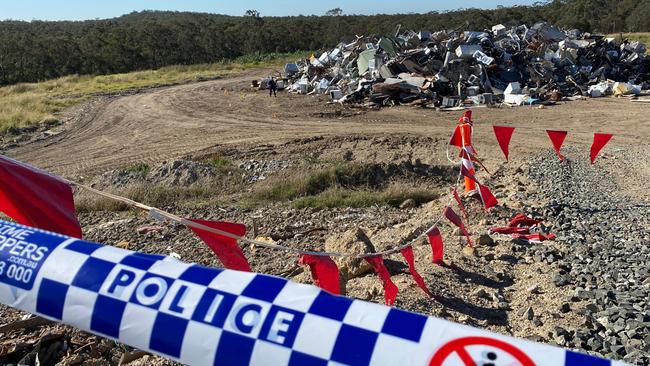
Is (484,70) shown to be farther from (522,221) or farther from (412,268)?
(412,268)

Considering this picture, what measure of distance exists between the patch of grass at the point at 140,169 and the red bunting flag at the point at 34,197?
A: 27.2 feet

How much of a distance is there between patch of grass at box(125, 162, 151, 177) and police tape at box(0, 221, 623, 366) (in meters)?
10.4

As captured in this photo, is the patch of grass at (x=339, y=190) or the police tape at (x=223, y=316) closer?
the police tape at (x=223, y=316)

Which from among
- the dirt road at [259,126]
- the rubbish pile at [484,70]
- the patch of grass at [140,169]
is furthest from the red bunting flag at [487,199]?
the rubbish pile at [484,70]

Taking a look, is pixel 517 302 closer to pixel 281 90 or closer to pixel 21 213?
pixel 21 213

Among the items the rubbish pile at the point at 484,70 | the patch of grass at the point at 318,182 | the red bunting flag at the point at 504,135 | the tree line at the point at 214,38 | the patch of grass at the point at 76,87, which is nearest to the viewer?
the red bunting flag at the point at 504,135

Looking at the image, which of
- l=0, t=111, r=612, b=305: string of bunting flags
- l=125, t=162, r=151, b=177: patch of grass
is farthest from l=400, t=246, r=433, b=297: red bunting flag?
l=125, t=162, r=151, b=177: patch of grass

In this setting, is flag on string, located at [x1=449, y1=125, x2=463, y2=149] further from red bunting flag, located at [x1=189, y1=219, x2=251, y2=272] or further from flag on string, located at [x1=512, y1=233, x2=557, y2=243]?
red bunting flag, located at [x1=189, y1=219, x2=251, y2=272]

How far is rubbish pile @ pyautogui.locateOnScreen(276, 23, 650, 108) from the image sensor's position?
70.7ft

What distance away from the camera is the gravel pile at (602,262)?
178 inches

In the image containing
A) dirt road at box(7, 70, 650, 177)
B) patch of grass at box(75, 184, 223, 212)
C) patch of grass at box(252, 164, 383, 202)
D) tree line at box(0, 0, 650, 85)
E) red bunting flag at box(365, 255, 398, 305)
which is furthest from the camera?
tree line at box(0, 0, 650, 85)

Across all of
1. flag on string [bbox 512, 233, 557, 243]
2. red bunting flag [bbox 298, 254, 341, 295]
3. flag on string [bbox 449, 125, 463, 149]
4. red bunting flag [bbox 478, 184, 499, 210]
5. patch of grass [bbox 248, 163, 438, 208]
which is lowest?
patch of grass [bbox 248, 163, 438, 208]

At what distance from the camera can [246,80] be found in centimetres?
3316

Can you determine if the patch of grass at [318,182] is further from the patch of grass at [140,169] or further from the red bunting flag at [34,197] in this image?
the red bunting flag at [34,197]
